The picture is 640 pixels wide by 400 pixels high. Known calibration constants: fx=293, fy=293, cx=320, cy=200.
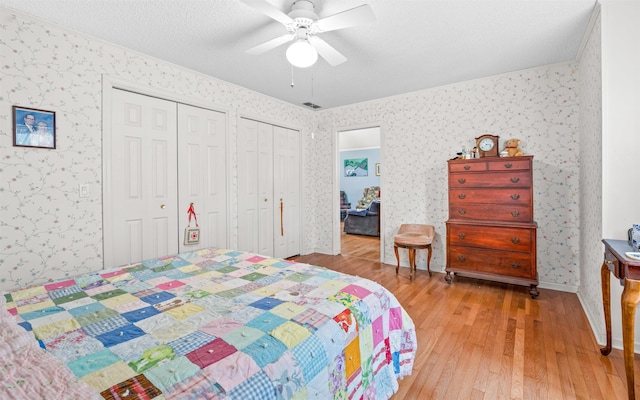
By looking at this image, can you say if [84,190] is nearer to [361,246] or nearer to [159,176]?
[159,176]

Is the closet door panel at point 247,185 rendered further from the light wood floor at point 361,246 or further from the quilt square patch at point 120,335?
the quilt square patch at point 120,335

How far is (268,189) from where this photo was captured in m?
4.41

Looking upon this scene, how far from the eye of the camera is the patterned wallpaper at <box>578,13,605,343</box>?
2.28 meters

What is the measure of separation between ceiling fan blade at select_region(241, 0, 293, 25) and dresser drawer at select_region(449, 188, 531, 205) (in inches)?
104

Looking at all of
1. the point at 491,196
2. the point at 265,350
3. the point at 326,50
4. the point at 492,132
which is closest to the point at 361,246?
the point at 491,196

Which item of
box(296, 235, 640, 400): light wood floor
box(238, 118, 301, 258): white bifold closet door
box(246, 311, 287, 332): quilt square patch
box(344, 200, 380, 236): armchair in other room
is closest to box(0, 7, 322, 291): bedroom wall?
box(238, 118, 301, 258): white bifold closet door

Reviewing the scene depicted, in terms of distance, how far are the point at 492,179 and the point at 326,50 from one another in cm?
232

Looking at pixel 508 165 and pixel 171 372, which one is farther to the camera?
pixel 508 165

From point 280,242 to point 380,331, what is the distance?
3220mm

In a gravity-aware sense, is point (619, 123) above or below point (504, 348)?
above

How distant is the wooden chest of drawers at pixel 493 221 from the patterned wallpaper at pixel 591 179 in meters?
0.43

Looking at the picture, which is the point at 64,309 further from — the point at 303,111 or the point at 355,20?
the point at 303,111

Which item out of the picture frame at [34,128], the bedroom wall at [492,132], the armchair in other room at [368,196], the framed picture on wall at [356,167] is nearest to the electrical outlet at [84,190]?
the picture frame at [34,128]

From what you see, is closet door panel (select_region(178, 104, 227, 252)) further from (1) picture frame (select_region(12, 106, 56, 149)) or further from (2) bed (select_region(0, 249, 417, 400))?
(2) bed (select_region(0, 249, 417, 400))
